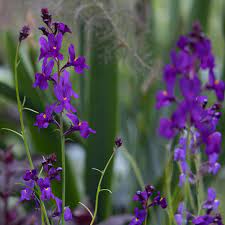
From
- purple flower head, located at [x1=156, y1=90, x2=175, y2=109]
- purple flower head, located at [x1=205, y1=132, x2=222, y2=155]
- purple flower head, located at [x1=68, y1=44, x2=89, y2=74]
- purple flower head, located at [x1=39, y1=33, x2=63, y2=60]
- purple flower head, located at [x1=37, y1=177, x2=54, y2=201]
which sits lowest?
purple flower head, located at [x1=37, y1=177, x2=54, y2=201]

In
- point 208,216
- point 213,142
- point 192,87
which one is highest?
point 192,87

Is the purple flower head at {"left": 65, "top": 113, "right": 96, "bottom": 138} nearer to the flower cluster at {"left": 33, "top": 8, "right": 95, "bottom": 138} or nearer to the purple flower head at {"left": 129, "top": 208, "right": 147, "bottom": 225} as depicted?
the flower cluster at {"left": 33, "top": 8, "right": 95, "bottom": 138}

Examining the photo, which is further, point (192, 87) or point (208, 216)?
point (208, 216)

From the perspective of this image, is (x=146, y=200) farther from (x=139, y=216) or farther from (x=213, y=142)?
(x=213, y=142)

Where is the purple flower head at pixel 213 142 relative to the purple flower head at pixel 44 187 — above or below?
above

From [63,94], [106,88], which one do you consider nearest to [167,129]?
[63,94]

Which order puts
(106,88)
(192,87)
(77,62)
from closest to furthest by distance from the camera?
(192,87) → (77,62) → (106,88)

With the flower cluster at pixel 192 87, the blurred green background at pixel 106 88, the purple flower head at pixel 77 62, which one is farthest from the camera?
the blurred green background at pixel 106 88

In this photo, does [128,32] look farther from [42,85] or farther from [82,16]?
[42,85]

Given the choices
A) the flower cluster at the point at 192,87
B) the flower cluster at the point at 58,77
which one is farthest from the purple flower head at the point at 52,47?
the flower cluster at the point at 192,87

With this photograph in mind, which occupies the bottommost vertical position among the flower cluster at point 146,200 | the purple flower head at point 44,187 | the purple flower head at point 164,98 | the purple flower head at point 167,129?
the flower cluster at point 146,200

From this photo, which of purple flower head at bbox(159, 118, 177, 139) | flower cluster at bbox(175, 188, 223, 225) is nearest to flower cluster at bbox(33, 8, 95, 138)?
purple flower head at bbox(159, 118, 177, 139)

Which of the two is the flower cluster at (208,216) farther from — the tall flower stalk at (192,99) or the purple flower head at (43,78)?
the purple flower head at (43,78)
